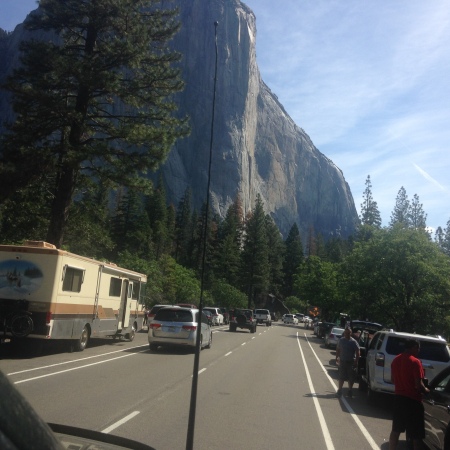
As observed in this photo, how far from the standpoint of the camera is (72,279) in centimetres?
1784

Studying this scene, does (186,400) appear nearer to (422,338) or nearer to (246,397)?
(246,397)

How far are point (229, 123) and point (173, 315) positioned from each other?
10698cm

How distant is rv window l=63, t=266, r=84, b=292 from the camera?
56.7 ft

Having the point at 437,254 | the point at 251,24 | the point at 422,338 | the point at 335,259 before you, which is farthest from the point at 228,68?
the point at 422,338

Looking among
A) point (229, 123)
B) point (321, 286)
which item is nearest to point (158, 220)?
point (321, 286)

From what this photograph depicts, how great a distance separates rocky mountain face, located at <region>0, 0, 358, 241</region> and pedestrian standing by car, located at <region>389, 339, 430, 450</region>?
338ft

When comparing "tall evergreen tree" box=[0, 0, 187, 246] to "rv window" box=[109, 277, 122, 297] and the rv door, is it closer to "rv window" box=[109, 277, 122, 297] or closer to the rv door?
"rv window" box=[109, 277, 122, 297]

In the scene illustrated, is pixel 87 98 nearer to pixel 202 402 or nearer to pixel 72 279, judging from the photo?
pixel 72 279

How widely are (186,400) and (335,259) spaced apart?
9134 cm

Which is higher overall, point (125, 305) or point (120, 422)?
point (125, 305)

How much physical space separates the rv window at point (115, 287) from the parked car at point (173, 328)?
2.31m

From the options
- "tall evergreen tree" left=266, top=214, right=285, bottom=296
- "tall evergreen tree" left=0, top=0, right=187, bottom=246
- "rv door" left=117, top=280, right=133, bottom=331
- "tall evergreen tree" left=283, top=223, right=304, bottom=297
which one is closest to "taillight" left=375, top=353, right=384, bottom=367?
"tall evergreen tree" left=0, top=0, right=187, bottom=246

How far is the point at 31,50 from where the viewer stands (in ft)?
70.6

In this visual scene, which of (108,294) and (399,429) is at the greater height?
(108,294)
